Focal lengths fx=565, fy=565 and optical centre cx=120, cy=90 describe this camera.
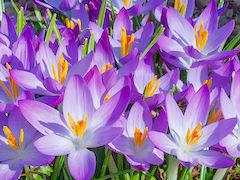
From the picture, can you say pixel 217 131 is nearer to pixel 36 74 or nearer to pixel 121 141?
pixel 121 141

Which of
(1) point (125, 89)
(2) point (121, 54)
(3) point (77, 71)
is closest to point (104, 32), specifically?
(2) point (121, 54)

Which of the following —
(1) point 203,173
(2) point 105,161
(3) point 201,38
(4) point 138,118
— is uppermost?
(3) point 201,38

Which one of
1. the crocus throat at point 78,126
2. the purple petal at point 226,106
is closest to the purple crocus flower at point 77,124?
the crocus throat at point 78,126

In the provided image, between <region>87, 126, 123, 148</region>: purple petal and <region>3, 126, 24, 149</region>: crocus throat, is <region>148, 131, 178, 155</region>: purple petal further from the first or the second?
<region>3, 126, 24, 149</region>: crocus throat

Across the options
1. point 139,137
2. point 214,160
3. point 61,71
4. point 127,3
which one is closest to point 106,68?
point 61,71

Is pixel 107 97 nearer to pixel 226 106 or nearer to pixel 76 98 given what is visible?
pixel 76 98

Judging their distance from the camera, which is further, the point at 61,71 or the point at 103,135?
the point at 61,71

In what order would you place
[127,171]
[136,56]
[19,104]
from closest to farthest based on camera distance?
[19,104] → [127,171] → [136,56]
